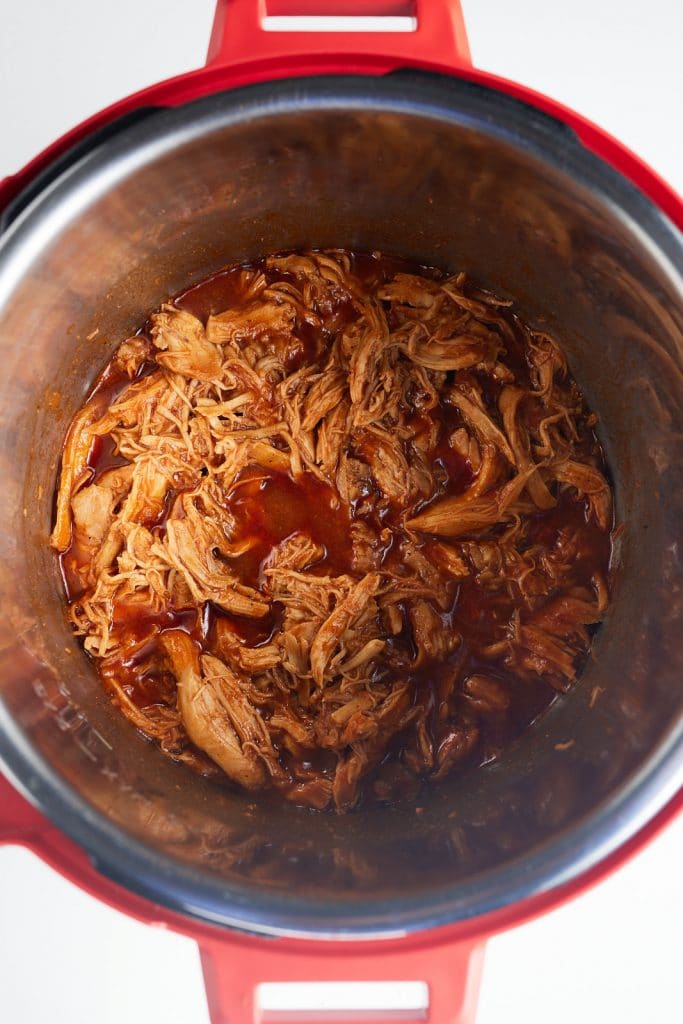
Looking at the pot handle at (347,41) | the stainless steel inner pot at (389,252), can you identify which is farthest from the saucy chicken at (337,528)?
the pot handle at (347,41)

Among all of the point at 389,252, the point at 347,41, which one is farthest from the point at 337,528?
the point at 347,41

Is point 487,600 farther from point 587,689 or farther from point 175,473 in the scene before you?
point 175,473

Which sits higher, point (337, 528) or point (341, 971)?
point (337, 528)

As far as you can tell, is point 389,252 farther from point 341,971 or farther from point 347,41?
point 341,971

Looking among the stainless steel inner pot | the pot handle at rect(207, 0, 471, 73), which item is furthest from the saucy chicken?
the pot handle at rect(207, 0, 471, 73)

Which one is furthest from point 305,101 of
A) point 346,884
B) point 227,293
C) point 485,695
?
point 346,884

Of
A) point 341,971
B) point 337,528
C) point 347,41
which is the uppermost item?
point 347,41

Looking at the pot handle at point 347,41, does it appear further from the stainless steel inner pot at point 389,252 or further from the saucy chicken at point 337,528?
the saucy chicken at point 337,528
